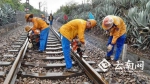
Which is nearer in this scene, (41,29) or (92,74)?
(92,74)

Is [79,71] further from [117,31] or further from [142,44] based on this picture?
[142,44]

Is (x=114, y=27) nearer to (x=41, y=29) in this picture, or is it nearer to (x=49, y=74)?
(x=49, y=74)

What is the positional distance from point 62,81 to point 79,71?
0.66 m

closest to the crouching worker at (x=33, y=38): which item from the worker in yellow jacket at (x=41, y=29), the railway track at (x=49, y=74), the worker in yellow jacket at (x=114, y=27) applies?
the worker in yellow jacket at (x=41, y=29)

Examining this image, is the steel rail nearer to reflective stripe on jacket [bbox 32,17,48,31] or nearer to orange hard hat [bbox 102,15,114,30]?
orange hard hat [bbox 102,15,114,30]

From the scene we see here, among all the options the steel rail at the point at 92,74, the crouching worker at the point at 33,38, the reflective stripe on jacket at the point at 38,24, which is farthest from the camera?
the crouching worker at the point at 33,38

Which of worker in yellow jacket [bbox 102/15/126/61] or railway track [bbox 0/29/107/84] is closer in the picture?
railway track [bbox 0/29/107/84]

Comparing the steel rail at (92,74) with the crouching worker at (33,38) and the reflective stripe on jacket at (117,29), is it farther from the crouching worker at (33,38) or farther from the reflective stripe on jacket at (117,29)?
the crouching worker at (33,38)

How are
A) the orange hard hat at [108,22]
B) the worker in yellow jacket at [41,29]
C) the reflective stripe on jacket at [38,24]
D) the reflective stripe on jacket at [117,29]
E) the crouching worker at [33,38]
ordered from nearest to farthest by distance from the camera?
the orange hard hat at [108,22] → the reflective stripe on jacket at [117,29] → the reflective stripe on jacket at [38,24] → the worker in yellow jacket at [41,29] → the crouching worker at [33,38]

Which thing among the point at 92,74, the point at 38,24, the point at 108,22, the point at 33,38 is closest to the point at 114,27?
the point at 108,22


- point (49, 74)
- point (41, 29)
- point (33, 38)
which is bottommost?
point (49, 74)

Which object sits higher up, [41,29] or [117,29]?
[117,29]

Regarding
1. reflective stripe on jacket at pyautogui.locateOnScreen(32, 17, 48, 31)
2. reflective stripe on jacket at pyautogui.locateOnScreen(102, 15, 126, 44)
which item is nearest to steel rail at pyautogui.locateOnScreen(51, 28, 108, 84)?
reflective stripe on jacket at pyautogui.locateOnScreen(102, 15, 126, 44)

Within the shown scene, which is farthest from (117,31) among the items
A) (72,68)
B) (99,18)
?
(99,18)
